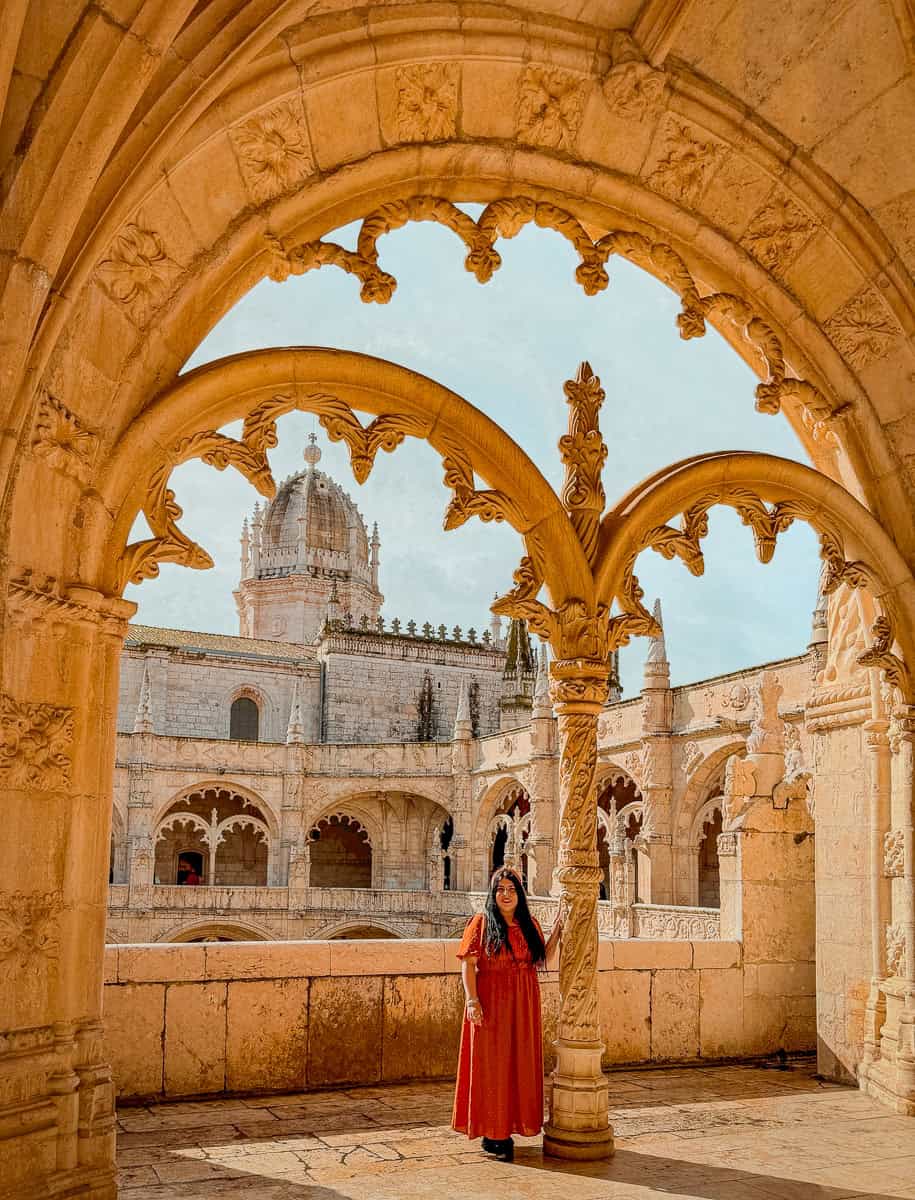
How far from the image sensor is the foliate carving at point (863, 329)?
516cm

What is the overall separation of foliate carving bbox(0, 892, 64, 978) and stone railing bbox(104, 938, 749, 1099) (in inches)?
60.7

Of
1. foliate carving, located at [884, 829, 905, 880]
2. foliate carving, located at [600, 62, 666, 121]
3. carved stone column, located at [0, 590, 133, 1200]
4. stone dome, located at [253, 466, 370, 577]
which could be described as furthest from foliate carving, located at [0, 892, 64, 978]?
stone dome, located at [253, 466, 370, 577]

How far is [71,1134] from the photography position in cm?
340

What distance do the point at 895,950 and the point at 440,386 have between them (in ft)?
10.6

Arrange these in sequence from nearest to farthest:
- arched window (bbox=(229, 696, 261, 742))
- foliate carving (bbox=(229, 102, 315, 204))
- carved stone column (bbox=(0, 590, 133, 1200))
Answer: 1. carved stone column (bbox=(0, 590, 133, 1200))
2. foliate carving (bbox=(229, 102, 315, 204))
3. arched window (bbox=(229, 696, 261, 742))

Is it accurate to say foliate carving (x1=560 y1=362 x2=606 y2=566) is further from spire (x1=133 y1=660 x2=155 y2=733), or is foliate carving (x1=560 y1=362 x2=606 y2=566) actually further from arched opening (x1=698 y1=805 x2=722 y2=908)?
spire (x1=133 y1=660 x2=155 y2=733)

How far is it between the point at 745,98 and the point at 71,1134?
451cm

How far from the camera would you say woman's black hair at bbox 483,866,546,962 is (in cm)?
432

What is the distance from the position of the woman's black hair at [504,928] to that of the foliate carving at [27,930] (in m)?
1.56

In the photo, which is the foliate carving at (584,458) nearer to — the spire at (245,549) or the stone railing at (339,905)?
the stone railing at (339,905)

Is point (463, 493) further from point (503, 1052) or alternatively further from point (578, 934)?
point (503, 1052)

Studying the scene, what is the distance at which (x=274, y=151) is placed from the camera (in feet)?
13.7

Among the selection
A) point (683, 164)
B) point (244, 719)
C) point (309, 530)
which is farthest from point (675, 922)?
point (309, 530)

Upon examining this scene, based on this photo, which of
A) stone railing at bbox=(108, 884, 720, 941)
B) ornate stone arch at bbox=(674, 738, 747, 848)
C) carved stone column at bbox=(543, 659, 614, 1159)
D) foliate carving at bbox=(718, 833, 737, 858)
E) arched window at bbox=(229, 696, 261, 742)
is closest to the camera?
carved stone column at bbox=(543, 659, 614, 1159)
